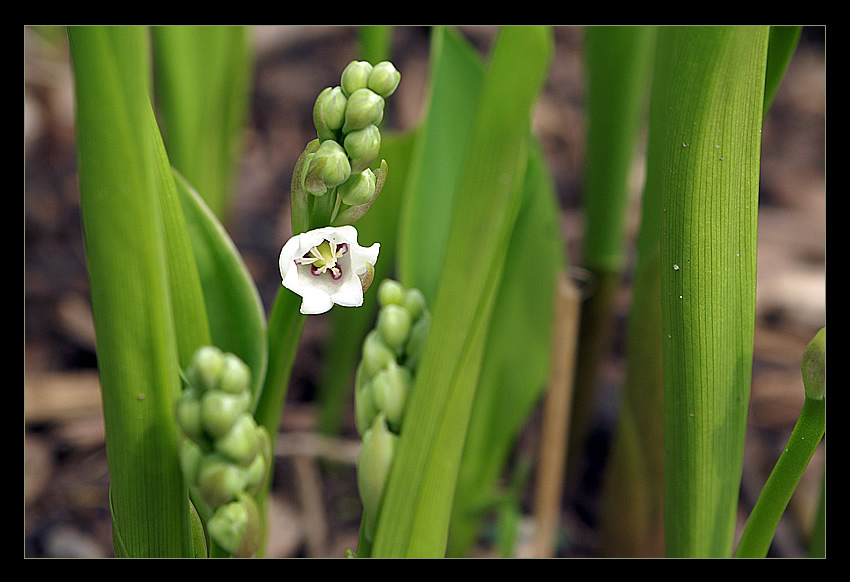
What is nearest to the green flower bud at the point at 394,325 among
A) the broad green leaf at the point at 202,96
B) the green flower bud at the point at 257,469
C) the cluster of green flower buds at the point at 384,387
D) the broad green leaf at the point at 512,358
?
the cluster of green flower buds at the point at 384,387

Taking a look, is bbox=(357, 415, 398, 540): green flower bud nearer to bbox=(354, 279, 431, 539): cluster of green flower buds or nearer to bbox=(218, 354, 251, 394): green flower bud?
bbox=(354, 279, 431, 539): cluster of green flower buds

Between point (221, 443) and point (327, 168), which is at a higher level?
point (327, 168)

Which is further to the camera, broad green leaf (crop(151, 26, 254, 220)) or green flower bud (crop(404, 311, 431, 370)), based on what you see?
broad green leaf (crop(151, 26, 254, 220))

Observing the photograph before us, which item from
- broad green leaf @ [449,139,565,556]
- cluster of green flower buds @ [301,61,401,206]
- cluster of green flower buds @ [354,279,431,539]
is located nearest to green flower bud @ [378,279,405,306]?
cluster of green flower buds @ [354,279,431,539]

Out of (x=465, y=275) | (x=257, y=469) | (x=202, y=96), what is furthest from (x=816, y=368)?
(x=202, y=96)

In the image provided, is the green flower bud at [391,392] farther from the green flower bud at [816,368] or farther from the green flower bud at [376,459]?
the green flower bud at [816,368]

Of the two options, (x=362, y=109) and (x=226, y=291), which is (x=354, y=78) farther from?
(x=226, y=291)

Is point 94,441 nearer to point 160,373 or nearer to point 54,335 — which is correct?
point 54,335
